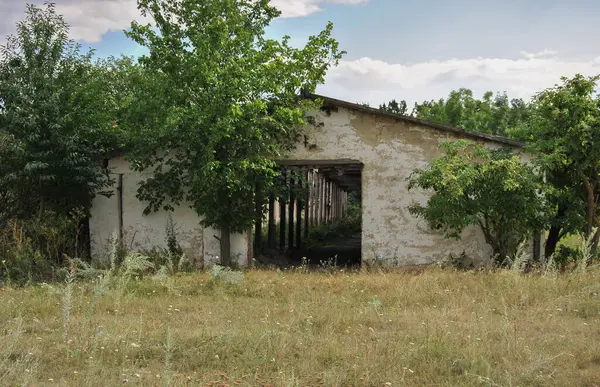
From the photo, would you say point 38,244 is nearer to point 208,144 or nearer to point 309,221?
point 208,144

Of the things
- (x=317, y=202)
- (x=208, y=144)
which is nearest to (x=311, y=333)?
(x=208, y=144)

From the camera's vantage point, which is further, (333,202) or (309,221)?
(333,202)

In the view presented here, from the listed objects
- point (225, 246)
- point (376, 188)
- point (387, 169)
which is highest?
point (387, 169)

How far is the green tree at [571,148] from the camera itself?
1209 centimetres

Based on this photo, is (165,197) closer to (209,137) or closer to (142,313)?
(209,137)

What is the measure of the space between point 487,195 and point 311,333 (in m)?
6.40

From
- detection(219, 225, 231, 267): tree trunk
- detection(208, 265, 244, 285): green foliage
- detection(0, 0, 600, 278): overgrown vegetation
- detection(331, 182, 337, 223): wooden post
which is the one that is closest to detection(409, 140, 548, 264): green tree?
detection(0, 0, 600, 278): overgrown vegetation

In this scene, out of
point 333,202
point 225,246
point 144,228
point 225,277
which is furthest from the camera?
point 333,202

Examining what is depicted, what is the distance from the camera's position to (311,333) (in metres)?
7.13

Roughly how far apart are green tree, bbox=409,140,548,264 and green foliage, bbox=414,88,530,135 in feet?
73.0

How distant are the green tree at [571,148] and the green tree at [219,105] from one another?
4.94m

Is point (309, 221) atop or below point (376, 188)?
below

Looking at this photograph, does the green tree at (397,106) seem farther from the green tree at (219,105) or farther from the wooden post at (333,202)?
the green tree at (219,105)

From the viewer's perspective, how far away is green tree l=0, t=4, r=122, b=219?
42.4ft
